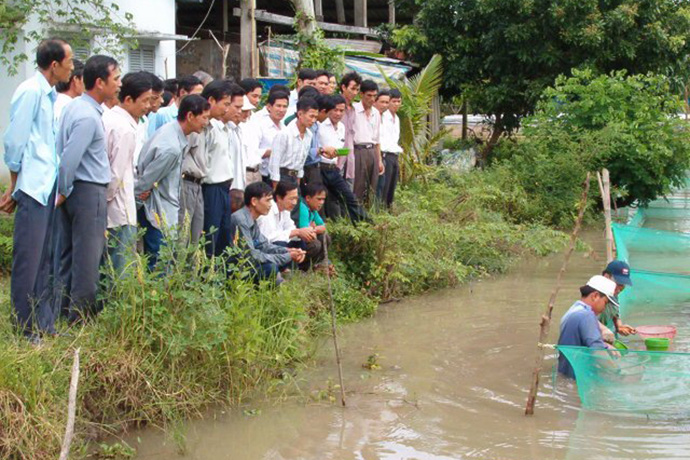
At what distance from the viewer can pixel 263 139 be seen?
8.17m

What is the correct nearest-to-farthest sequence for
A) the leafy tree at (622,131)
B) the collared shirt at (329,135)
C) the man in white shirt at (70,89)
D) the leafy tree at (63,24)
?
the man in white shirt at (70,89)
the collared shirt at (329,135)
the leafy tree at (63,24)
the leafy tree at (622,131)

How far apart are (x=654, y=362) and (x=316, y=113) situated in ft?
12.4

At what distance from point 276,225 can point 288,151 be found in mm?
835

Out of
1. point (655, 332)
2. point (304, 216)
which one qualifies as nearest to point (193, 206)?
point (304, 216)

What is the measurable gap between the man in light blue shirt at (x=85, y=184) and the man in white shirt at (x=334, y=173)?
3409 millimetres

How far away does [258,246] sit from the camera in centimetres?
715

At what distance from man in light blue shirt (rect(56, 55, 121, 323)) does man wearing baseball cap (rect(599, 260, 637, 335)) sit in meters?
3.56

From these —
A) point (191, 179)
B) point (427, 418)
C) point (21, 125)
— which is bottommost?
point (427, 418)

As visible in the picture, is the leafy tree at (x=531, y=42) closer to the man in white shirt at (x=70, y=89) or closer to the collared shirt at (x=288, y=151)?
the collared shirt at (x=288, y=151)

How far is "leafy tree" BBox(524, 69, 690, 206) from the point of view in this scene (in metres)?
13.4

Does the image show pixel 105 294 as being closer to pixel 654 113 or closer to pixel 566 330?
pixel 566 330

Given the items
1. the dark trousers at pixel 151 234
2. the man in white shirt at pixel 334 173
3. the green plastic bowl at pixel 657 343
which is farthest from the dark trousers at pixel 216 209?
the green plastic bowl at pixel 657 343

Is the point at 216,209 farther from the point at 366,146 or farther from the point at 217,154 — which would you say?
the point at 366,146

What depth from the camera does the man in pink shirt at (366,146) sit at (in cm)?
988
